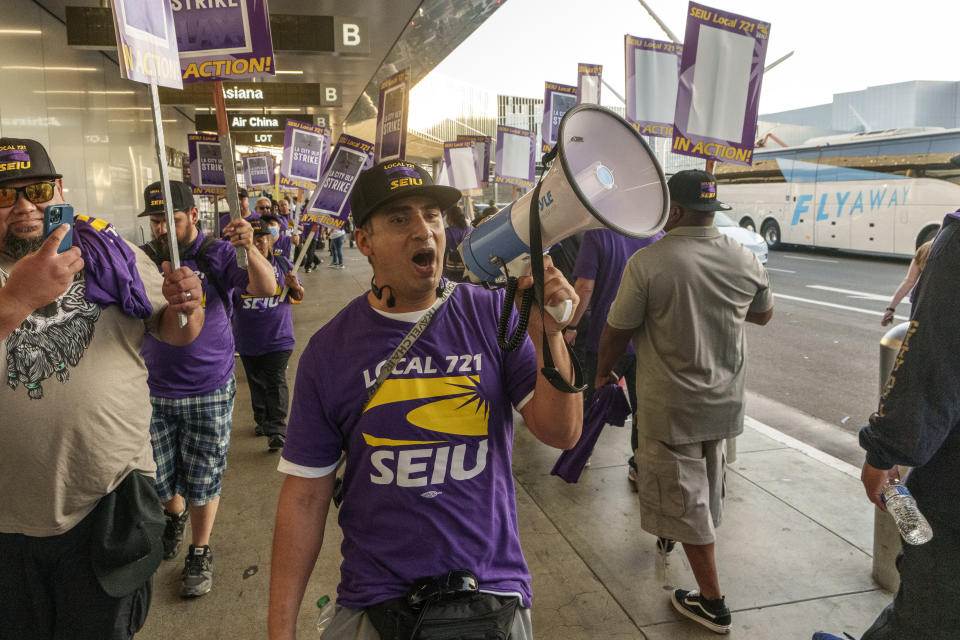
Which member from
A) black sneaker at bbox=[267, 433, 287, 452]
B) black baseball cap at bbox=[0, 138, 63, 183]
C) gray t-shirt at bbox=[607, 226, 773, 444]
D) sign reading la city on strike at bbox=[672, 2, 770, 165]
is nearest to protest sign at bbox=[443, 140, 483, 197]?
sign reading la city on strike at bbox=[672, 2, 770, 165]

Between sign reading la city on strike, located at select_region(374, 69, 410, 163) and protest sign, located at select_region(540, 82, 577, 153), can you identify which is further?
protest sign, located at select_region(540, 82, 577, 153)

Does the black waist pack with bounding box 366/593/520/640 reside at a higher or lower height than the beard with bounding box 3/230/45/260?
lower

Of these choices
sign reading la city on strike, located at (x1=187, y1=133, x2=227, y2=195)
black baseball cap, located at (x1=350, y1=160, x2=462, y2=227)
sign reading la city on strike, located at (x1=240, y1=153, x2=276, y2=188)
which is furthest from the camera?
sign reading la city on strike, located at (x1=240, y1=153, x2=276, y2=188)

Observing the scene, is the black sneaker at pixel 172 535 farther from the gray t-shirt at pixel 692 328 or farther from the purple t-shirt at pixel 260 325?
the gray t-shirt at pixel 692 328

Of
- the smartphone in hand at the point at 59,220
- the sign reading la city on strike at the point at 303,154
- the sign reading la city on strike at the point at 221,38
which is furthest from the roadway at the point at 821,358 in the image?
the sign reading la city on strike at the point at 303,154

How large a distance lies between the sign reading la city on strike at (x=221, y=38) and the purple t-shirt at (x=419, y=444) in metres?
2.49

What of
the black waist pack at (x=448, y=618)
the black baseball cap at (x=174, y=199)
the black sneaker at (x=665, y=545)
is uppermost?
the black baseball cap at (x=174, y=199)

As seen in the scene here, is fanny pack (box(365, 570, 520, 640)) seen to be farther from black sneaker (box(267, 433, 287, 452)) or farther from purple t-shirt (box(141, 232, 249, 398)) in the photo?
black sneaker (box(267, 433, 287, 452))

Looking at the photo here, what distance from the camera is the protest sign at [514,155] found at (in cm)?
1160

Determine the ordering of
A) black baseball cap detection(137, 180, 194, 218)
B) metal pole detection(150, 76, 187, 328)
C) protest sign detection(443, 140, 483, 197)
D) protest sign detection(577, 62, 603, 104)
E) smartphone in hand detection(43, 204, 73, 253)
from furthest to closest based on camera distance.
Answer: protest sign detection(443, 140, 483, 197)
protest sign detection(577, 62, 603, 104)
black baseball cap detection(137, 180, 194, 218)
metal pole detection(150, 76, 187, 328)
smartphone in hand detection(43, 204, 73, 253)

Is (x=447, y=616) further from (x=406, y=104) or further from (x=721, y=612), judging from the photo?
(x=406, y=104)

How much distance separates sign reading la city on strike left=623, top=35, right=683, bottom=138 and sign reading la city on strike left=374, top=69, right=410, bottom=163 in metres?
2.85

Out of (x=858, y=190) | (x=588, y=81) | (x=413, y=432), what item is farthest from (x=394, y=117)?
(x=858, y=190)

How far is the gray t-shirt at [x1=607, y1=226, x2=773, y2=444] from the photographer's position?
9.14 feet
